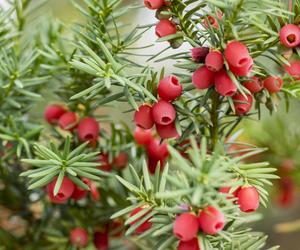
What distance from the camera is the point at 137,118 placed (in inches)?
20.2

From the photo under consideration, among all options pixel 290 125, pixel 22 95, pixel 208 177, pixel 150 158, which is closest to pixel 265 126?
pixel 290 125

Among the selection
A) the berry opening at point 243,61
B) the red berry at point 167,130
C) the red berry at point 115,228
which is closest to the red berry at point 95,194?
the red berry at point 115,228

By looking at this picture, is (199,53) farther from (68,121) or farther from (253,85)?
(68,121)

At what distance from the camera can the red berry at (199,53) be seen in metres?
0.49

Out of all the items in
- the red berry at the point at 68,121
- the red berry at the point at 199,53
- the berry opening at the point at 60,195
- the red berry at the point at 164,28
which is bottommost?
the berry opening at the point at 60,195

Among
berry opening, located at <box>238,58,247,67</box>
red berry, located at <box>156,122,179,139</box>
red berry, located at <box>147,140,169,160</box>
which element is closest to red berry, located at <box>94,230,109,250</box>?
red berry, located at <box>147,140,169,160</box>

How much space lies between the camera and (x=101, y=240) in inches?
26.8

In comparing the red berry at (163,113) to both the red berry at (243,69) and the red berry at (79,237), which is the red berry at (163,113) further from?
the red berry at (79,237)

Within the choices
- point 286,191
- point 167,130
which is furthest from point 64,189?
point 286,191

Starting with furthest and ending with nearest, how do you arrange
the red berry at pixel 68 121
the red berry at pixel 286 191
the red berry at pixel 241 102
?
1. the red berry at pixel 286 191
2. the red berry at pixel 68 121
3. the red berry at pixel 241 102

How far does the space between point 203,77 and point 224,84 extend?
2 cm

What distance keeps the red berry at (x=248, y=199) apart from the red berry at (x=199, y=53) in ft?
0.41

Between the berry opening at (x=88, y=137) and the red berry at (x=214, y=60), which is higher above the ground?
the red berry at (x=214, y=60)

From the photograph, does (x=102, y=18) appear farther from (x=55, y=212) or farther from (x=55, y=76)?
(x=55, y=212)
